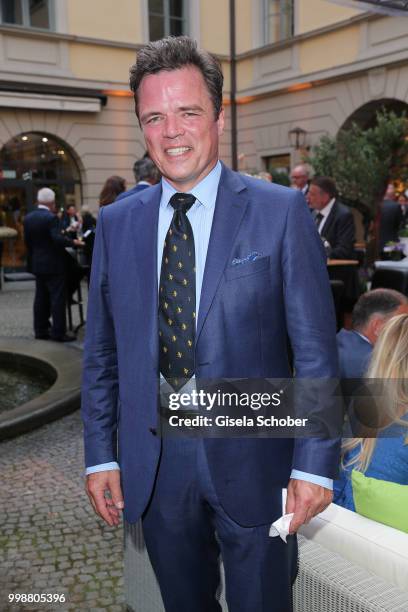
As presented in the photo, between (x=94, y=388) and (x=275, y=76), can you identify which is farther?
(x=275, y=76)

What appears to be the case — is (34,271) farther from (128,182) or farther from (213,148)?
(128,182)

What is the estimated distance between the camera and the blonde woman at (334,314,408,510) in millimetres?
2156

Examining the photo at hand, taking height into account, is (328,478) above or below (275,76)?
below

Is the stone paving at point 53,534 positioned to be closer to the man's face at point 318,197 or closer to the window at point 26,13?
the man's face at point 318,197

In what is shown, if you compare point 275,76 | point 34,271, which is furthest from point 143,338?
point 275,76

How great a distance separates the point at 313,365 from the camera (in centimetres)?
141

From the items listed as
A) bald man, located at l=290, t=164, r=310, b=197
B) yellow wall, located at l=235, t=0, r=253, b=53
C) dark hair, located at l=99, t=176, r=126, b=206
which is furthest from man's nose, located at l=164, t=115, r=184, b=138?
yellow wall, located at l=235, t=0, r=253, b=53

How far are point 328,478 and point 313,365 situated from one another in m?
0.27

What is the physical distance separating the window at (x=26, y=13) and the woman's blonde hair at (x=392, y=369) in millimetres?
14949

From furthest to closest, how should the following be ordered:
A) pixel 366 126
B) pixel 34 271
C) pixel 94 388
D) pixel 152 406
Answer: pixel 366 126 → pixel 34 271 → pixel 94 388 → pixel 152 406

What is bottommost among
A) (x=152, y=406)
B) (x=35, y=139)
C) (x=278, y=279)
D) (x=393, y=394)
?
(x=393, y=394)

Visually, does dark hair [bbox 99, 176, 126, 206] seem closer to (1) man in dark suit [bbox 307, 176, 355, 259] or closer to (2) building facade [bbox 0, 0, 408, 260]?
(1) man in dark suit [bbox 307, 176, 355, 259]

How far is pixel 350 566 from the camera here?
1.78 m

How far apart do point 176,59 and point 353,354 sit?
2.34 meters
